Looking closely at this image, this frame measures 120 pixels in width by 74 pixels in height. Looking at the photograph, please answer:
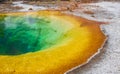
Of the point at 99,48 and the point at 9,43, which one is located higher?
the point at 99,48

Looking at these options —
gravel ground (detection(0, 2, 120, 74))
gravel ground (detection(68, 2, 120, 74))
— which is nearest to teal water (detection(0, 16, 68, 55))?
gravel ground (detection(0, 2, 120, 74))

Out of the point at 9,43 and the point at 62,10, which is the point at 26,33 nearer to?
the point at 9,43

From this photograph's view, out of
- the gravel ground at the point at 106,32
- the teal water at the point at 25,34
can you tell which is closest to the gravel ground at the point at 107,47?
the gravel ground at the point at 106,32

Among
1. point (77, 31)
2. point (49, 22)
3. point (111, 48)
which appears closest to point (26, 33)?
point (49, 22)

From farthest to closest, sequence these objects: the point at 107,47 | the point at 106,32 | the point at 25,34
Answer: the point at 25,34, the point at 106,32, the point at 107,47

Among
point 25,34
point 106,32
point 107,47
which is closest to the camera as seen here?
point 107,47

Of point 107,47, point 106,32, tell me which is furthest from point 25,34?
point 107,47

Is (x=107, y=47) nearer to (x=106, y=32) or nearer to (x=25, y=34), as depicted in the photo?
(x=106, y=32)

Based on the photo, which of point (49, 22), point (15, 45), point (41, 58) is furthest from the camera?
point (49, 22)

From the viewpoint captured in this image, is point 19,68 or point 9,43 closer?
point 19,68
